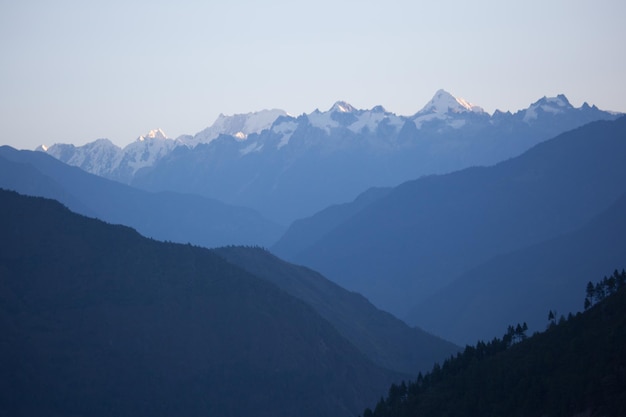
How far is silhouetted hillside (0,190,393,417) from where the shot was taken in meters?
162

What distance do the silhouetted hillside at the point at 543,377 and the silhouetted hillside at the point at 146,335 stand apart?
58.5 metres

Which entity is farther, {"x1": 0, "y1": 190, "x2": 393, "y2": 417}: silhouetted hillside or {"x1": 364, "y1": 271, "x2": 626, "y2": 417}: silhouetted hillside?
{"x1": 0, "y1": 190, "x2": 393, "y2": 417}: silhouetted hillside

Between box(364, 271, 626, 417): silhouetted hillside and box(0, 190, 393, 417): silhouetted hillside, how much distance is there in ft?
192

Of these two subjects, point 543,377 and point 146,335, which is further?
point 146,335

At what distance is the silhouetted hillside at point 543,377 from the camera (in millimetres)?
83625

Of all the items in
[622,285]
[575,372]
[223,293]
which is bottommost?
[575,372]

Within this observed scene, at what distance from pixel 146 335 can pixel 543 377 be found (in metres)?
94.2

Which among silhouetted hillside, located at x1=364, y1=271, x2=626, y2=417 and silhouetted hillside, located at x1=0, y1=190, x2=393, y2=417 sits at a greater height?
silhouetted hillside, located at x1=0, y1=190, x2=393, y2=417

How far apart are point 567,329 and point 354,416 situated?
73407 mm

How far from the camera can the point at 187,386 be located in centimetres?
16675

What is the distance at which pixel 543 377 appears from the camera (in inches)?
3649

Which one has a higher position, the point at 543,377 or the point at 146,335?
the point at 146,335

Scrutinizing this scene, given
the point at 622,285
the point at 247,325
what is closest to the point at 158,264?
the point at 247,325

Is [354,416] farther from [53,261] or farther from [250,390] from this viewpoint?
[53,261]
